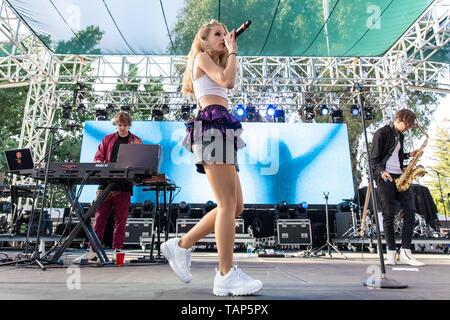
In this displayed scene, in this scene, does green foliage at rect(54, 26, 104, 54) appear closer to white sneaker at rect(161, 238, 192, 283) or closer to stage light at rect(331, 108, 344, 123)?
stage light at rect(331, 108, 344, 123)

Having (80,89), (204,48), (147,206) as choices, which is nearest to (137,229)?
(147,206)

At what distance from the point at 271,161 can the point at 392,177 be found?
231 inches

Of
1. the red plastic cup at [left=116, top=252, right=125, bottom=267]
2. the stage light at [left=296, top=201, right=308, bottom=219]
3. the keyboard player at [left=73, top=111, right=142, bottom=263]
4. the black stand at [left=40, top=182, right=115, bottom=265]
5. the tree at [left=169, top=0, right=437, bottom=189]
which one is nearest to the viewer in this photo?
the black stand at [left=40, top=182, right=115, bottom=265]

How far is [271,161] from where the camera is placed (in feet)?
31.8

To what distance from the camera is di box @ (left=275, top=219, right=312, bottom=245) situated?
309 inches

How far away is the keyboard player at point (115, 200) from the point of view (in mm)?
3711

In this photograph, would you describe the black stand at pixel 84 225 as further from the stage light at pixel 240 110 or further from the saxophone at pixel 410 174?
the stage light at pixel 240 110

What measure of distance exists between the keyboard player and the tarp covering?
12.4 ft

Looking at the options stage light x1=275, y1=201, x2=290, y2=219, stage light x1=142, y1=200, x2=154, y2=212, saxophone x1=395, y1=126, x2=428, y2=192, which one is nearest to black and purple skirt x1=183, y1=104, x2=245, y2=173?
saxophone x1=395, y1=126, x2=428, y2=192

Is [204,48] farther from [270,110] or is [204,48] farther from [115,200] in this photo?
[270,110]
